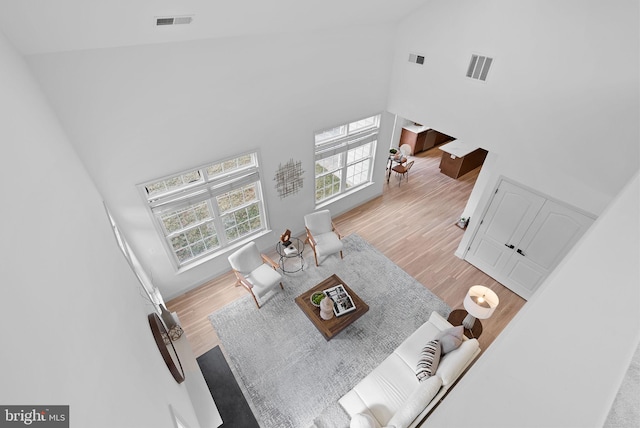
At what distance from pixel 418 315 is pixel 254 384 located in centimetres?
287

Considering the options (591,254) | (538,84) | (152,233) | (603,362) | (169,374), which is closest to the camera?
→ (603,362)

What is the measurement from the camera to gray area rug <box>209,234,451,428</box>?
157 inches

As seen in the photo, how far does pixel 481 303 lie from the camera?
12.9ft

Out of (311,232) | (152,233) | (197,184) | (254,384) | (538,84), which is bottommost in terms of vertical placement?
(254,384)

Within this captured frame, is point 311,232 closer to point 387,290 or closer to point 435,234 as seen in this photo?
point 387,290

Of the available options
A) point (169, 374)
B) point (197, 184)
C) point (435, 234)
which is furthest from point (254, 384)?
point (435, 234)

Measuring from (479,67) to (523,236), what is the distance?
9.48 feet

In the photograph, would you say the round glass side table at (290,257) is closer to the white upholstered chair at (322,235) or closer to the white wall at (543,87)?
the white upholstered chair at (322,235)

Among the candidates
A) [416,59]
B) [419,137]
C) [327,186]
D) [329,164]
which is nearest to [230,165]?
[329,164]

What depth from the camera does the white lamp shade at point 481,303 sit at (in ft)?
12.7

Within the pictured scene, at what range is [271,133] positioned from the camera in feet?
15.9

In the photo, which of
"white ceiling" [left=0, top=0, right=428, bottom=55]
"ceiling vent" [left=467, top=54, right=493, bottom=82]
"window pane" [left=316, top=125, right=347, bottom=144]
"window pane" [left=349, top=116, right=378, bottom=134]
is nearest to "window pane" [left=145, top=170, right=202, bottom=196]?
"white ceiling" [left=0, top=0, right=428, bottom=55]

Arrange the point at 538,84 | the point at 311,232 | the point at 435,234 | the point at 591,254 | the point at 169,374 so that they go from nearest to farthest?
the point at 591,254, the point at 169,374, the point at 538,84, the point at 311,232, the point at 435,234

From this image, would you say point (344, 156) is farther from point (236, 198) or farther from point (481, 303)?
point (481, 303)
